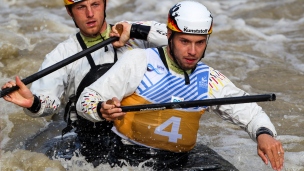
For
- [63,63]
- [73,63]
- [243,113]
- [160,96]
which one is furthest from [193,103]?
[73,63]

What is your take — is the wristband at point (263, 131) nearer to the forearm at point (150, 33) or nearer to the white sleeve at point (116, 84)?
the white sleeve at point (116, 84)

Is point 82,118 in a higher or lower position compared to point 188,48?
lower

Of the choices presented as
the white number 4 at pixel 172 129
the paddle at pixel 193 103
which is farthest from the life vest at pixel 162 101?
the paddle at pixel 193 103

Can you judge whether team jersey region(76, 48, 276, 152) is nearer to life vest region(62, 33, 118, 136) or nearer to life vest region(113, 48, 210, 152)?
life vest region(113, 48, 210, 152)

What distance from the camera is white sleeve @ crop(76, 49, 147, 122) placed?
159 inches

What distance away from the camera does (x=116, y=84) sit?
13.4 feet

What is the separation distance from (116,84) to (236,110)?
83 centimetres

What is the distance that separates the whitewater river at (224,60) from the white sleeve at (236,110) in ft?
2.58

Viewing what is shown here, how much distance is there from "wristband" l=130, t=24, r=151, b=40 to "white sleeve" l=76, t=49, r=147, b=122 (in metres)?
0.63

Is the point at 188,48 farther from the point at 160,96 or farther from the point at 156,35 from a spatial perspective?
the point at 156,35

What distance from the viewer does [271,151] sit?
3766mm

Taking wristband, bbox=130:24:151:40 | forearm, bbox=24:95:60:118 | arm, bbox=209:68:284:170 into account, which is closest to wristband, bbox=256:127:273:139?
arm, bbox=209:68:284:170

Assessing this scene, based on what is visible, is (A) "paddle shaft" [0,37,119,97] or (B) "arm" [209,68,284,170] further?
(A) "paddle shaft" [0,37,119,97]

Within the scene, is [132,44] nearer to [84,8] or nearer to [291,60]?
[84,8]
